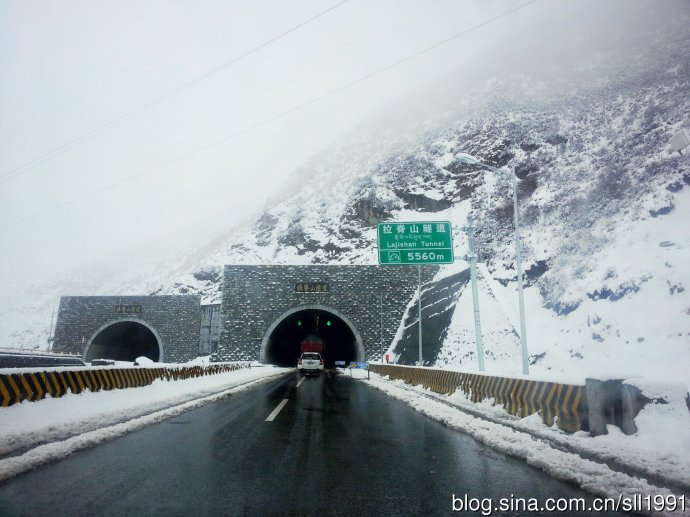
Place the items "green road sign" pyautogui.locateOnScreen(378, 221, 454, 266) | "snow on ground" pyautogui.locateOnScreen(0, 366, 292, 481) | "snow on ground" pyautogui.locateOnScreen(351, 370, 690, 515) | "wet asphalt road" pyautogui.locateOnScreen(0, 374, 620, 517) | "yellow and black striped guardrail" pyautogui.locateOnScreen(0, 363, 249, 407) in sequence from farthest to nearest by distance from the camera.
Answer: "green road sign" pyautogui.locateOnScreen(378, 221, 454, 266) < "yellow and black striped guardrail" pyautogui.locateOnScreen(0, 363, 249, 407) < "snow on ground" pyautogui.locateOnScreen(0, 366, 292, 481) < "snow on ground" pyautogui.locateOnScreen(351, 370, 690, 515) < "wet asphalt road" pyautogui.locateOnScreen(0, 374, 620, 517)

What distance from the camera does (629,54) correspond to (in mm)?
51750

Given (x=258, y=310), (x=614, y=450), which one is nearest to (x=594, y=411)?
(x=614, y=450)

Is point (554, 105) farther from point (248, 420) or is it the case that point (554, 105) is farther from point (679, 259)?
point (248, 420)

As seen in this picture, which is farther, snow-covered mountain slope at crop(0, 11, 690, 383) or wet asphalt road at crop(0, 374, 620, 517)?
snow-covered mountain slope at crop(0, 11, 690, 383)

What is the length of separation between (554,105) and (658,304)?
4490 cm

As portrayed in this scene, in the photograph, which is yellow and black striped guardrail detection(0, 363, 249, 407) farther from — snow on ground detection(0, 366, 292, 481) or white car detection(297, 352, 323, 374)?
white car detection(297, 352, 323, 374)

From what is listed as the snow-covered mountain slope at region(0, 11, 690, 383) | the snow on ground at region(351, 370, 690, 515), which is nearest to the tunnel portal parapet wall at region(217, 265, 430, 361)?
the snow-covered mountain slope at region(0, 11, 690, 383)

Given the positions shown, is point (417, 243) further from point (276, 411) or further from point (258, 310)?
point (258, 310)

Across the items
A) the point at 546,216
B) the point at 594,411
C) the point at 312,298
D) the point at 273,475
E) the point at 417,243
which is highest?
the point at 546,216

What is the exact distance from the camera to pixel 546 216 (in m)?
35.2

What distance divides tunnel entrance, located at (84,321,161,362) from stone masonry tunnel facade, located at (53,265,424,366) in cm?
54

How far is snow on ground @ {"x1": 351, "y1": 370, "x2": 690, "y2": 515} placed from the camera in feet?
13.2

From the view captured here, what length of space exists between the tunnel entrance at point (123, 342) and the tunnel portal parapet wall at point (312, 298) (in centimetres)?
1040

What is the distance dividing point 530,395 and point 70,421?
8380 millimetres
